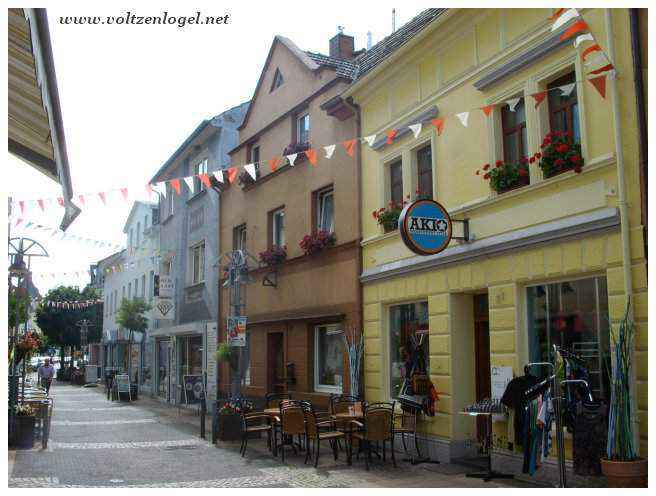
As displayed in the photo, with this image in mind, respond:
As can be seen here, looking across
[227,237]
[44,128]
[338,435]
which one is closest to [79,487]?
[338,435]

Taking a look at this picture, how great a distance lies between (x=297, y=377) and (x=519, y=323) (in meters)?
7.24

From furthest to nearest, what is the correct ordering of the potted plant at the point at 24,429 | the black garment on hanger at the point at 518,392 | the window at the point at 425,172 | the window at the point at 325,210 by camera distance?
the window at the point at 325,210 → the potted plant at the point at 24,429 → the window at the point at 425,172 → the black garment on hanger at the point at 518,392

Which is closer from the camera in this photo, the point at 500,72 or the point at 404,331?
the point at 500,72

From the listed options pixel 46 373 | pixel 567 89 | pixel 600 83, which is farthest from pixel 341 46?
pixel 46 373

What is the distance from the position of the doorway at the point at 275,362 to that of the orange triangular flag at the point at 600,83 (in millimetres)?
10795

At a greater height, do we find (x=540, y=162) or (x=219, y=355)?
(x=540, y=162)

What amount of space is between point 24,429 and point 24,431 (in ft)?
0.13

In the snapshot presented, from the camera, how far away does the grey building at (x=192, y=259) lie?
21969mm

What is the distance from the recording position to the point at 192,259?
24469 mm

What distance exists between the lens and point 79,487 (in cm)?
945

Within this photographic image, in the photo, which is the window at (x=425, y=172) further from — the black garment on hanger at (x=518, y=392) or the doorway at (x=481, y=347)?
the black garment on hanger at (x=518, y=392)

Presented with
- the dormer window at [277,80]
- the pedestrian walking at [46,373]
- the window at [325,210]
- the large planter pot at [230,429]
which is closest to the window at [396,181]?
the window at [325,210]

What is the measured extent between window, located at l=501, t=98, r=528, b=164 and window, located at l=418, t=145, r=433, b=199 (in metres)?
1.73

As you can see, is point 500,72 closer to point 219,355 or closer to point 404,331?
point 404,331
